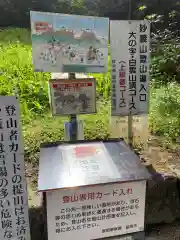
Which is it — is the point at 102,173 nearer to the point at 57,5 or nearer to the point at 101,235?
the point at 101,235

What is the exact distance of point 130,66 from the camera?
287 centimetres

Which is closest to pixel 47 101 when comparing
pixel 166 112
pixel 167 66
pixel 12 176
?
pixel 166 112

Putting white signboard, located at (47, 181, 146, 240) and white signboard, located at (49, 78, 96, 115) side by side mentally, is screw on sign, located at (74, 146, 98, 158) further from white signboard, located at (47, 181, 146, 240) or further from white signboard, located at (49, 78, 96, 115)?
white signboard, located at (49, 78, 96, 115)

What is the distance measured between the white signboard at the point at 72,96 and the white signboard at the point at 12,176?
2.74 feet

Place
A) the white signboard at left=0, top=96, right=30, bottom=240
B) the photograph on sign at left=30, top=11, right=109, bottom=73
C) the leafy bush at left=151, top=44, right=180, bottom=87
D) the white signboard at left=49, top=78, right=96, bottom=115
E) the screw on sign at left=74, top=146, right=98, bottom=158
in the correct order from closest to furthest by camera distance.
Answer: the white signboard at left=0, top=96, right=30, bottom=240
the screw on sign at left=74, top=146, right=98, bottom=158
the photograph on sign at left=30, top=11, right=109, bottom=73
the white signboard at left=49, top=78, right=96, bottom=115
the leafy bush at left=151, top=44, right=180, bottom=87

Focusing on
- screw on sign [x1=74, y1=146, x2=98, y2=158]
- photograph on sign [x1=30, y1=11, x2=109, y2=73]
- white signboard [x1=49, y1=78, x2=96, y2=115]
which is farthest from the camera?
white signboard [x1=49, y1=78, x2=96, y2=115]

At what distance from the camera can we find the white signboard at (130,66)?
2.80 m

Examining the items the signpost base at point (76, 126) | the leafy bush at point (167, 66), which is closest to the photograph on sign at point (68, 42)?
the signpost base at point (76, 126)

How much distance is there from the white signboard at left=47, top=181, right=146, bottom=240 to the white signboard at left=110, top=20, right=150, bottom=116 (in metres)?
1.20

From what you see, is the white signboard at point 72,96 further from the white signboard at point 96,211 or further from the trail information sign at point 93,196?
the white signboard at point 96,211

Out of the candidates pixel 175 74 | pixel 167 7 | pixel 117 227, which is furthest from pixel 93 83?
pixel 167 7

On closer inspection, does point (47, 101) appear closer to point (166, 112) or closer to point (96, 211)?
point (166, 112)

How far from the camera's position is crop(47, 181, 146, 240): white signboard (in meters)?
1.85

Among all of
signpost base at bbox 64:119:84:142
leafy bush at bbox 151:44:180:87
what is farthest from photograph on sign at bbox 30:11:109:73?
leafy bush at bbox 151:44:180:87
